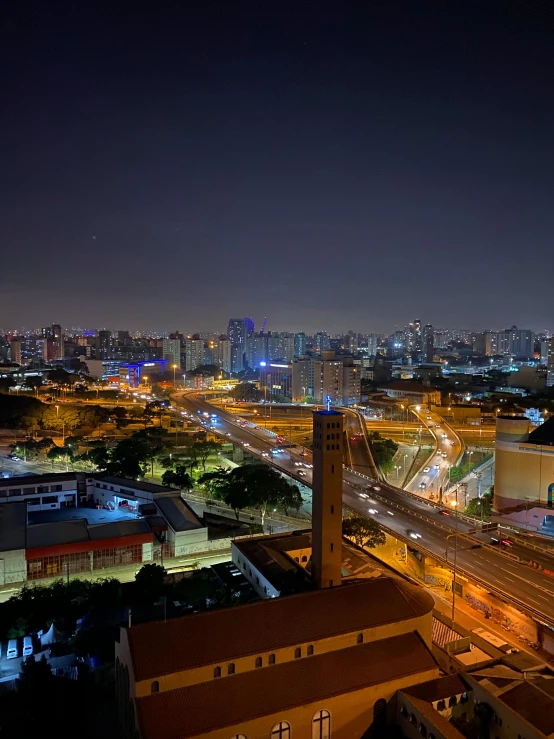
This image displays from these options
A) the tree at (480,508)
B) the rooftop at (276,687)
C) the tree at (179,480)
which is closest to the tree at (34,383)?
the tree at (179,480)

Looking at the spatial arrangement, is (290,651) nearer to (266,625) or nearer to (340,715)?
(266,625)

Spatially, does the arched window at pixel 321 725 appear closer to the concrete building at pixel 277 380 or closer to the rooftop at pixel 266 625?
the rooftop at pixel 266 625

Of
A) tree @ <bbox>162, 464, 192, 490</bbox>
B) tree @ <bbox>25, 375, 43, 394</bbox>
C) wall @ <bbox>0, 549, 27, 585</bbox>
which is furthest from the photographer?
tree @ <bbox>25, 375, 43, 394</bbox>

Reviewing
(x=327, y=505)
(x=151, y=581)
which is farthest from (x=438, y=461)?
(x=151, y=581)

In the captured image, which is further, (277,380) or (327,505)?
(277,380)

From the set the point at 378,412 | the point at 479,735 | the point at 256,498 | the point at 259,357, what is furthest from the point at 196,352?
the point at 479,735

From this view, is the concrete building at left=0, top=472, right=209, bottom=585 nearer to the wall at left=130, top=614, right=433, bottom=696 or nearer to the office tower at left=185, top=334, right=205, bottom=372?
the wall at left=130, top=614, right=433, bottom=696

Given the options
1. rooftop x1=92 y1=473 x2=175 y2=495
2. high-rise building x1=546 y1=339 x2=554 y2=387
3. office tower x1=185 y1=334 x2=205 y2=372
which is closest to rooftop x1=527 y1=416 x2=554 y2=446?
rooftop x1=92 y1=473 x2=175 y2=495
